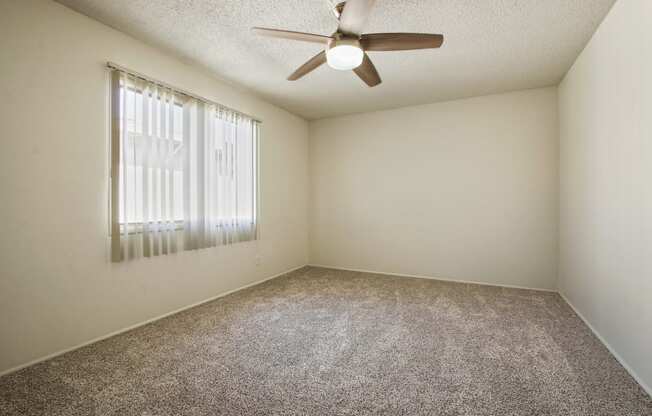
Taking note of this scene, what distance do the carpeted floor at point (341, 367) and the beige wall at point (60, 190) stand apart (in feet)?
0.77

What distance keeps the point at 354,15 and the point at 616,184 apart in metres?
2.19

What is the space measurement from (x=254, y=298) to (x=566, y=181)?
376 centimetres

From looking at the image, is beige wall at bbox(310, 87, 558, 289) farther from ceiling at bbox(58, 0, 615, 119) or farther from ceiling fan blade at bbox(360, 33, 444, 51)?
ceiling fan blade at bbox(360, 33, 444, 51)

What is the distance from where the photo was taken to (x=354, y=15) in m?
1.70

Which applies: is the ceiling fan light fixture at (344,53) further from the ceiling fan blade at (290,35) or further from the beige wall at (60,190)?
the beige wall at (60,190)

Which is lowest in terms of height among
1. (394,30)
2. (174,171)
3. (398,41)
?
(174,171)

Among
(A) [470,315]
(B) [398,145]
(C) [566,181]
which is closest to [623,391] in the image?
(A) [470,315]

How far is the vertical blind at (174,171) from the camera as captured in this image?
2451 mm

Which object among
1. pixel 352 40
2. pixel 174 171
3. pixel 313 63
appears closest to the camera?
pixel 352 40

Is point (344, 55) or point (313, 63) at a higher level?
point (313, 63)

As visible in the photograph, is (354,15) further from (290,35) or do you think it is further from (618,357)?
(618,357)

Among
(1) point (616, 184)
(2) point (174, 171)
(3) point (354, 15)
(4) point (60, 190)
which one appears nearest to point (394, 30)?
(3) point (354, 15)

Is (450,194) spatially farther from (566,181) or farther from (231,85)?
(231,85)

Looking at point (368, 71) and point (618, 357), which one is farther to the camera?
point (368, 71)
